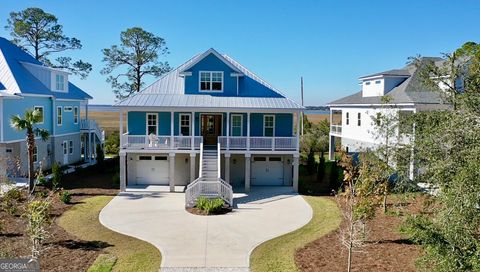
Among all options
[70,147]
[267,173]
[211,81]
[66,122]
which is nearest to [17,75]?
[66,122]

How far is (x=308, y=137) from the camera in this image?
44.0 meters

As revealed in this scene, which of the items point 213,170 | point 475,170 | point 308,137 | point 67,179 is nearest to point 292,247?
point 475,170

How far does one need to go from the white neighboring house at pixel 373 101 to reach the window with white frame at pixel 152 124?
537 inches

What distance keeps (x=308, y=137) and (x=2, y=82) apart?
30057 millimetres

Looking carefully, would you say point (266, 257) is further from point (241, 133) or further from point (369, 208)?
point (241, 133)

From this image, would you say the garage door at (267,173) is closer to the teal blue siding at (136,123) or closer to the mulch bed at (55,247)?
the teal blue siding at (136,123)

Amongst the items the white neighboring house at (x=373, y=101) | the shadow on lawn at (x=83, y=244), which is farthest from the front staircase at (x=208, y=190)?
the white neighboring house at (x=373, y=101)

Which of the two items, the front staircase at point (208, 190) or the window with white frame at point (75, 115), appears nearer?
the front staircase at point (208, 190)

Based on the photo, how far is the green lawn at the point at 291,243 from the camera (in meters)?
12.4

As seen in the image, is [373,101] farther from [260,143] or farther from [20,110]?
[20,110]

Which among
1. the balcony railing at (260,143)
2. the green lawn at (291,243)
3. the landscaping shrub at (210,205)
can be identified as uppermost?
the balcony railing at (260,143)

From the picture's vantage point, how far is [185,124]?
2662 cm

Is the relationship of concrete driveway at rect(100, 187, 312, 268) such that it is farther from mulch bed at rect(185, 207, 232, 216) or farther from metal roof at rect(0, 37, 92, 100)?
metal roof at rect(0, 37, 92, 100)

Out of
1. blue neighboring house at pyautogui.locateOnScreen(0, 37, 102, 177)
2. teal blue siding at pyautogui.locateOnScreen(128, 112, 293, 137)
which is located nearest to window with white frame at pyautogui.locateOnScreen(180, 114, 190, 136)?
teal blue siding at pyautogui.locateOnScreen(128, 112, 293, 137)
